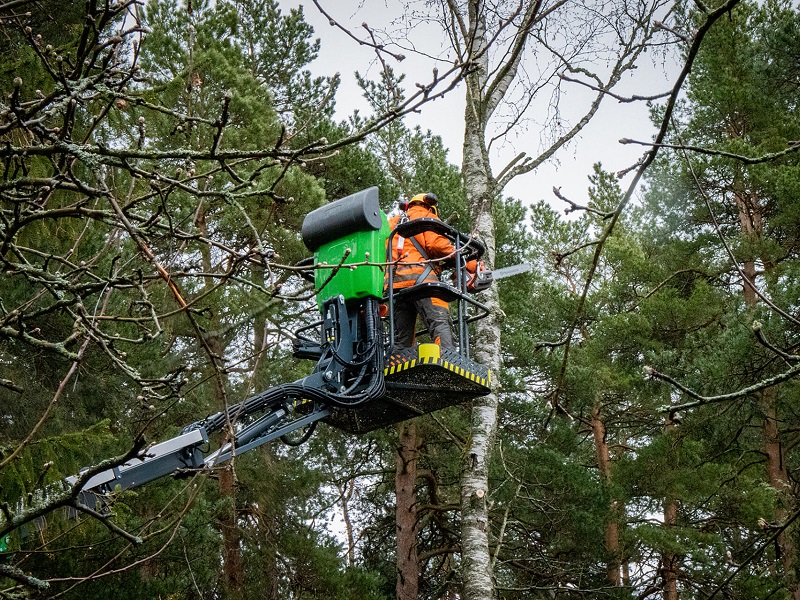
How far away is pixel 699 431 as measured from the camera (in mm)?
15148

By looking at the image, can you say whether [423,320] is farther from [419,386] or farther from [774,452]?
[774,452]

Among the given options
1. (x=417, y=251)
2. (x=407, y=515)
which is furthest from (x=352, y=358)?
(x=407, y=515)

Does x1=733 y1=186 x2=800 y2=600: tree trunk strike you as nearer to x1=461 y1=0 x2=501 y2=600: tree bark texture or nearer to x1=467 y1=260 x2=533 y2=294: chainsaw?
x1=461 y1=0 x2=501 y2=600: tree bark texture

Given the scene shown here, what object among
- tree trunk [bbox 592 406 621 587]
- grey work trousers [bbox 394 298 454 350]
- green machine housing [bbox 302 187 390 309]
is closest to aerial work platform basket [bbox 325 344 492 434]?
grey work trousers [bbox 394 298 454 350]

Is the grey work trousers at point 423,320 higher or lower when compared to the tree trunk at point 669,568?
higher

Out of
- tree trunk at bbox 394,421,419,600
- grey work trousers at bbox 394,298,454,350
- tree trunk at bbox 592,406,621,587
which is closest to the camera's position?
grey work trousers at bbox 394,298,454,350

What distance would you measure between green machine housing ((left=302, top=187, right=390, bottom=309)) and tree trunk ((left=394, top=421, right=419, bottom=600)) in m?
7.04

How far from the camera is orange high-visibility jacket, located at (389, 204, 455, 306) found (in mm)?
7094

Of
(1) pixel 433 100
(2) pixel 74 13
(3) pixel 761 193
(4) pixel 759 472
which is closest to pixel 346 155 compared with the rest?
(2) pixel 74 13

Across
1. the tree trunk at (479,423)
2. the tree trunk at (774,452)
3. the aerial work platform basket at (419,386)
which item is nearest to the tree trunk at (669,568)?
the tree trunk at (774,452)

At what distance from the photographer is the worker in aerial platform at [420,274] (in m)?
7.02

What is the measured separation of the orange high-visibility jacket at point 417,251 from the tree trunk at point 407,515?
21.7 feet

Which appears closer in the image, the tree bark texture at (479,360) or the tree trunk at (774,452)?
the tree bark texture at (479,360)

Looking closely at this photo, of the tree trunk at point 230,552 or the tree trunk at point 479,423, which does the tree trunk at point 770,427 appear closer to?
the tree trunk at point 479,423
